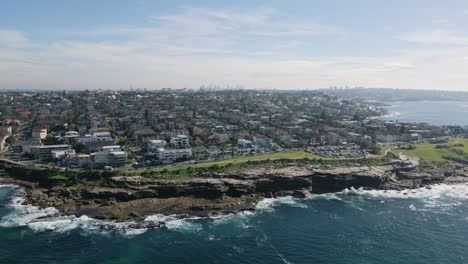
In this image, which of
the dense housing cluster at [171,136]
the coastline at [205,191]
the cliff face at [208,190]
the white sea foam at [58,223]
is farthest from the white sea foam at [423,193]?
the white sea foam at [58,223]

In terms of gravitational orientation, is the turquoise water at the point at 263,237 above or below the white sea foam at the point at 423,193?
below

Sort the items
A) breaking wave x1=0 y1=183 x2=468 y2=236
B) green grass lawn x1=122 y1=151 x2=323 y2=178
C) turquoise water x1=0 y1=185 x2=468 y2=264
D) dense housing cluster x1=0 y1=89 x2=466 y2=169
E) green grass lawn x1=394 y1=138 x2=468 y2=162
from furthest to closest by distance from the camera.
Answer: green grass lawn x1=394 y1=138 x2=468 y2=162
dense housing cluster x1=0 y1=89 x2=466 y2=169
green grass lawn x1=122 y1=151 x2=323 y2=178
breaking wave x1=0 y1=183 x2=468 y2=236
turquoise water x1=0 y1=185 x2=468 y2=264

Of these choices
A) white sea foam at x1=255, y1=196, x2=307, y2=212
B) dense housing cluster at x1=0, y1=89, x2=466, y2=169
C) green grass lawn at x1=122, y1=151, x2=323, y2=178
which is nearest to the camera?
white sea foam at x1=255, y1=196, x2=307, y2=212

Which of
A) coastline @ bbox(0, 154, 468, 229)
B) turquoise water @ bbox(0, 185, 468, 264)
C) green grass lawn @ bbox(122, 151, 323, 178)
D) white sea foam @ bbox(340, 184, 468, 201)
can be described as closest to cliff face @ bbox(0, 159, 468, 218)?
coastline @ bbox(0, 154, 468, 229)

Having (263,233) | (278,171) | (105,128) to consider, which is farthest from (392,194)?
(105,128)

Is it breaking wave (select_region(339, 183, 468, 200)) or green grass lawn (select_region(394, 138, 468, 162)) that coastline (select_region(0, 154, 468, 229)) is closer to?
breaking wave (select_region(339, 183, 468, 200))

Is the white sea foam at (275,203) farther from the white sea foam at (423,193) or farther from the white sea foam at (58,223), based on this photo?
the white sea foam at (58,223)

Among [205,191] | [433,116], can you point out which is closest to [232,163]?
[205,191]
